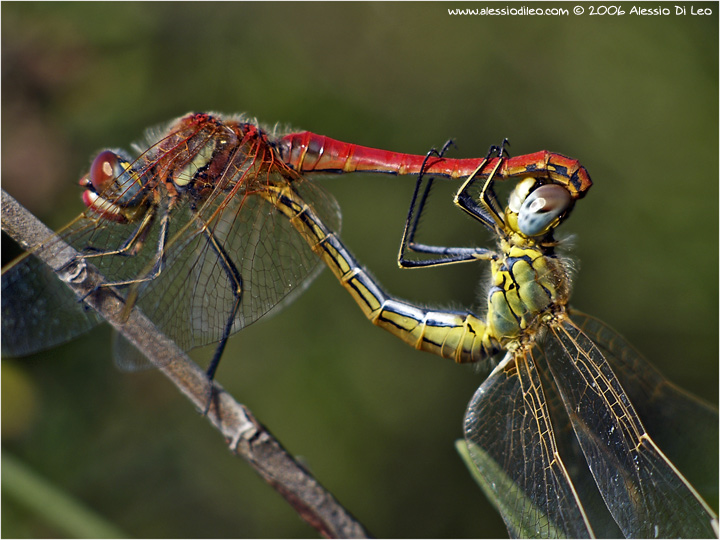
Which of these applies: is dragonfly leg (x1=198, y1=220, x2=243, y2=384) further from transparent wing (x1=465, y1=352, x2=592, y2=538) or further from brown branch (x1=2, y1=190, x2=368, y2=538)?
transparent wing (x1=465, y1=352, x2=592, y2=538)

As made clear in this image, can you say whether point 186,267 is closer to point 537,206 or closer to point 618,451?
point 537,206

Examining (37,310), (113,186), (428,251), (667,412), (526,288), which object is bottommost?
(667,412)

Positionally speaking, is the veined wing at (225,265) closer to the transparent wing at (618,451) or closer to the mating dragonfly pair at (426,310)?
the mating dragonfly pair at (426,310)

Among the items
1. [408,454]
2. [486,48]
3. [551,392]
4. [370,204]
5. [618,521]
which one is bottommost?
[618,521]

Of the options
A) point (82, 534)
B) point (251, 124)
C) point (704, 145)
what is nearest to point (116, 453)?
point (82, 534)

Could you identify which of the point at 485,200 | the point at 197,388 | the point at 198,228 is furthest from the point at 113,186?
the point at 485,200

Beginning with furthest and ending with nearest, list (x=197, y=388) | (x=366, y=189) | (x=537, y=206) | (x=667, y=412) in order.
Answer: (x=366, y=189)
(x=667, y=412)
(x=537, y=206)
(x=197, y=388)

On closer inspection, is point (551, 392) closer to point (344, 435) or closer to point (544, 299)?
point (544, 299)
